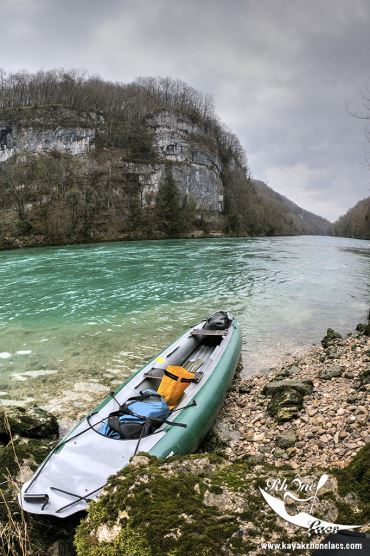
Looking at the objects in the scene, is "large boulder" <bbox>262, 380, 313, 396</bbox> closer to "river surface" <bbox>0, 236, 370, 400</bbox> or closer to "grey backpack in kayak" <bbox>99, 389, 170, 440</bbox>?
"river surface" <bbox>0, 236, 370, 400</bbox>

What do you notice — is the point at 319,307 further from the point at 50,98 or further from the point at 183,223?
the point at 50,98

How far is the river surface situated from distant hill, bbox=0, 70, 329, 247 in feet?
86.3

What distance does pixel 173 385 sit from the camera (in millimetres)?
5266

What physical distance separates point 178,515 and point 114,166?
66507 mm

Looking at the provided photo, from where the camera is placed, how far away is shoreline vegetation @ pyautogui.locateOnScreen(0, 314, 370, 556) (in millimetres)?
2088

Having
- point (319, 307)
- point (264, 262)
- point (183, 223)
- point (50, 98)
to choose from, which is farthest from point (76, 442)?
point (50, 98)

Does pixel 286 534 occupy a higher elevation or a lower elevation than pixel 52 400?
higher

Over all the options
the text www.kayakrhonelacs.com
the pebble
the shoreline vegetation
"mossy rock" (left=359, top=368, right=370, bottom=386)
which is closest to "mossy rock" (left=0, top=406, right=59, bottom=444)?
the shoreline vegetation

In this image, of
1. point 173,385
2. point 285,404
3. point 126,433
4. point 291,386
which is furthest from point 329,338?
point 126,433

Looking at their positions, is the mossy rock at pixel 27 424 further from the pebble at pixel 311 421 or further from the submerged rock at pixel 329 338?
the submerged rock at pixel 329 338

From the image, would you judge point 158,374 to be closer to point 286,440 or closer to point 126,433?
point 126,433

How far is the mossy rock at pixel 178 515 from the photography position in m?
2.06

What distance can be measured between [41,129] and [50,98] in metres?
16.1

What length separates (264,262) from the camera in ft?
87.0
